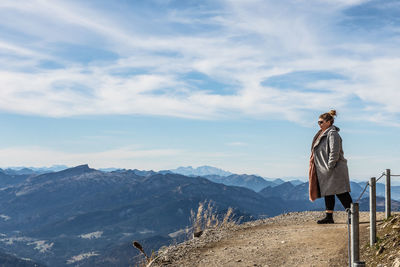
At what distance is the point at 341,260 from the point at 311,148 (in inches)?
133

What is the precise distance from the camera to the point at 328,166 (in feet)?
32.2

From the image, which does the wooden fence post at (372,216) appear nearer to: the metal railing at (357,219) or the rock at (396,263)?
the metal railing at (357,219)

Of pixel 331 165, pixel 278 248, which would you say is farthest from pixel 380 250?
pixel 331 165

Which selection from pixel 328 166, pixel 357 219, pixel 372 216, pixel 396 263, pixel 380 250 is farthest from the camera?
pixel 328 166

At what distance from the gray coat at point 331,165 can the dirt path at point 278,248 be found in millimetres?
1020

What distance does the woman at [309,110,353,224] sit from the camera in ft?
32.0

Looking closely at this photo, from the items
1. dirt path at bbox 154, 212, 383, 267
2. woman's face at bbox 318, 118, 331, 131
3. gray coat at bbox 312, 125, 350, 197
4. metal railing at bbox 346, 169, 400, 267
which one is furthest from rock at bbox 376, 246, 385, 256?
woman's face at bbox 318, 118, 331, 131

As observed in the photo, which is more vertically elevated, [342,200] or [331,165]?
[331,165]

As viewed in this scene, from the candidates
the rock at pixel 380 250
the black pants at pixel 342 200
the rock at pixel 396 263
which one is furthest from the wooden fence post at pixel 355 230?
the black pants at pixel 342 200

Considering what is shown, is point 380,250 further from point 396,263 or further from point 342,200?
point 342,200

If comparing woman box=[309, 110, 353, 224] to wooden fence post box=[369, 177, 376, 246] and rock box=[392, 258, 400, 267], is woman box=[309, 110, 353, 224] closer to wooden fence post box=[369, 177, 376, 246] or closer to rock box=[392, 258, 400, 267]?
wooden fence post box=[369, 177, 376, 246]

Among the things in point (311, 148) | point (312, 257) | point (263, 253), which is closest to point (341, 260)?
point (312, 257)

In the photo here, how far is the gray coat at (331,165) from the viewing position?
9.72 meters

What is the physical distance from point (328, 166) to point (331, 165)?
11 cm
